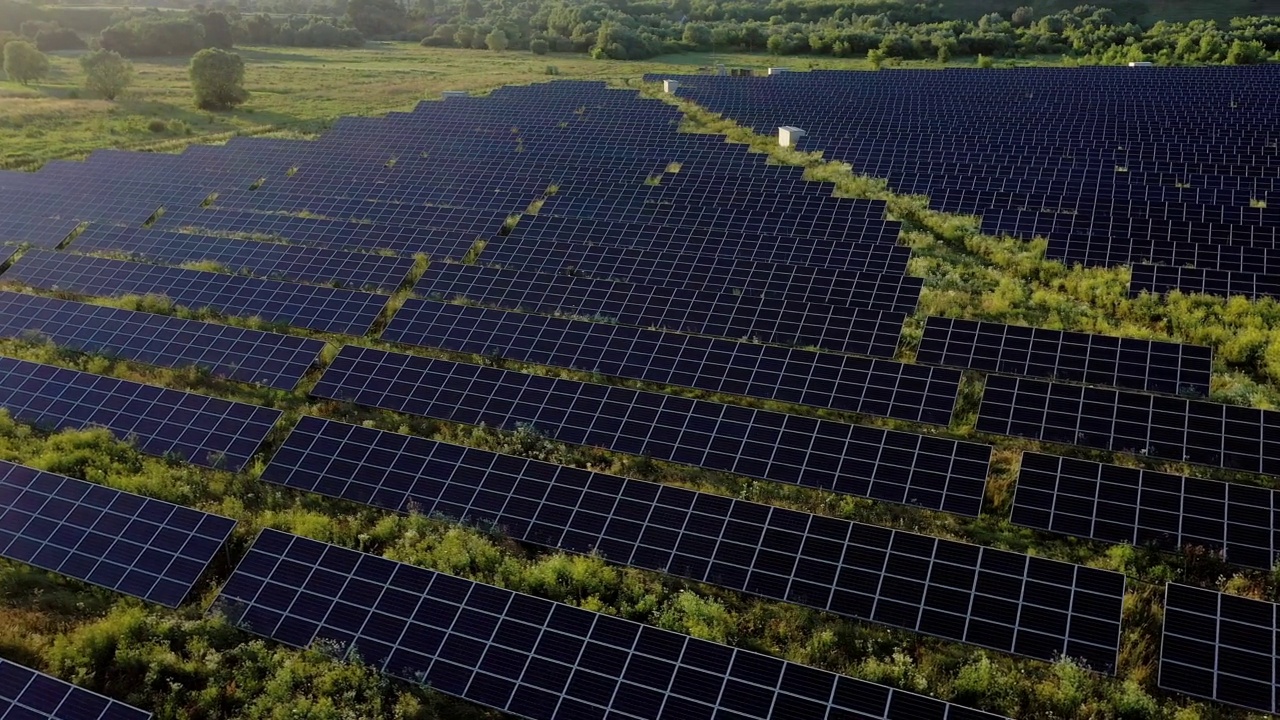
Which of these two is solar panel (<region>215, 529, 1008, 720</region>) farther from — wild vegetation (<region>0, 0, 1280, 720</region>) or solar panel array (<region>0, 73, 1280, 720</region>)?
wild vegetation (<region>0, 0, 1280, 720</region>)

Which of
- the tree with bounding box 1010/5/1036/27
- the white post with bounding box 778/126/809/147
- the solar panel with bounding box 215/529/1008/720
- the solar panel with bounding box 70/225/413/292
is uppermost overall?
the solar panel with bounding box 215/529/1008/720

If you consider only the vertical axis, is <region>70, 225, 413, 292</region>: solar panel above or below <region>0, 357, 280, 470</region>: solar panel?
below

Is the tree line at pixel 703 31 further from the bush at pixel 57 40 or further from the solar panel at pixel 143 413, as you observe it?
the solar panel at pixel 143 413

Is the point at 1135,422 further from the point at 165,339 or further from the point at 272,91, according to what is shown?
the point at 272,91

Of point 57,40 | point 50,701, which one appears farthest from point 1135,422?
point 57,40

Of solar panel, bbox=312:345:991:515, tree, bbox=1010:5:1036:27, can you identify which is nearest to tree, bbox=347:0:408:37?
tree, bbox=1010:5:1036:27

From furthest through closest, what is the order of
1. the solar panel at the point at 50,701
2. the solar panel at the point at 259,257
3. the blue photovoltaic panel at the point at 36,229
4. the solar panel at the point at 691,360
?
the blue photovoltaic panel at the point at 36,229, the solar panel at the point at 259,257, the solar panel at the point at 691,360, the solar panel at the point at 50,701

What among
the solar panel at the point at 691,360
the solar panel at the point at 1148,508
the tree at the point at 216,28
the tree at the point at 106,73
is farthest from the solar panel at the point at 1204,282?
the tree at the point at 216,28
